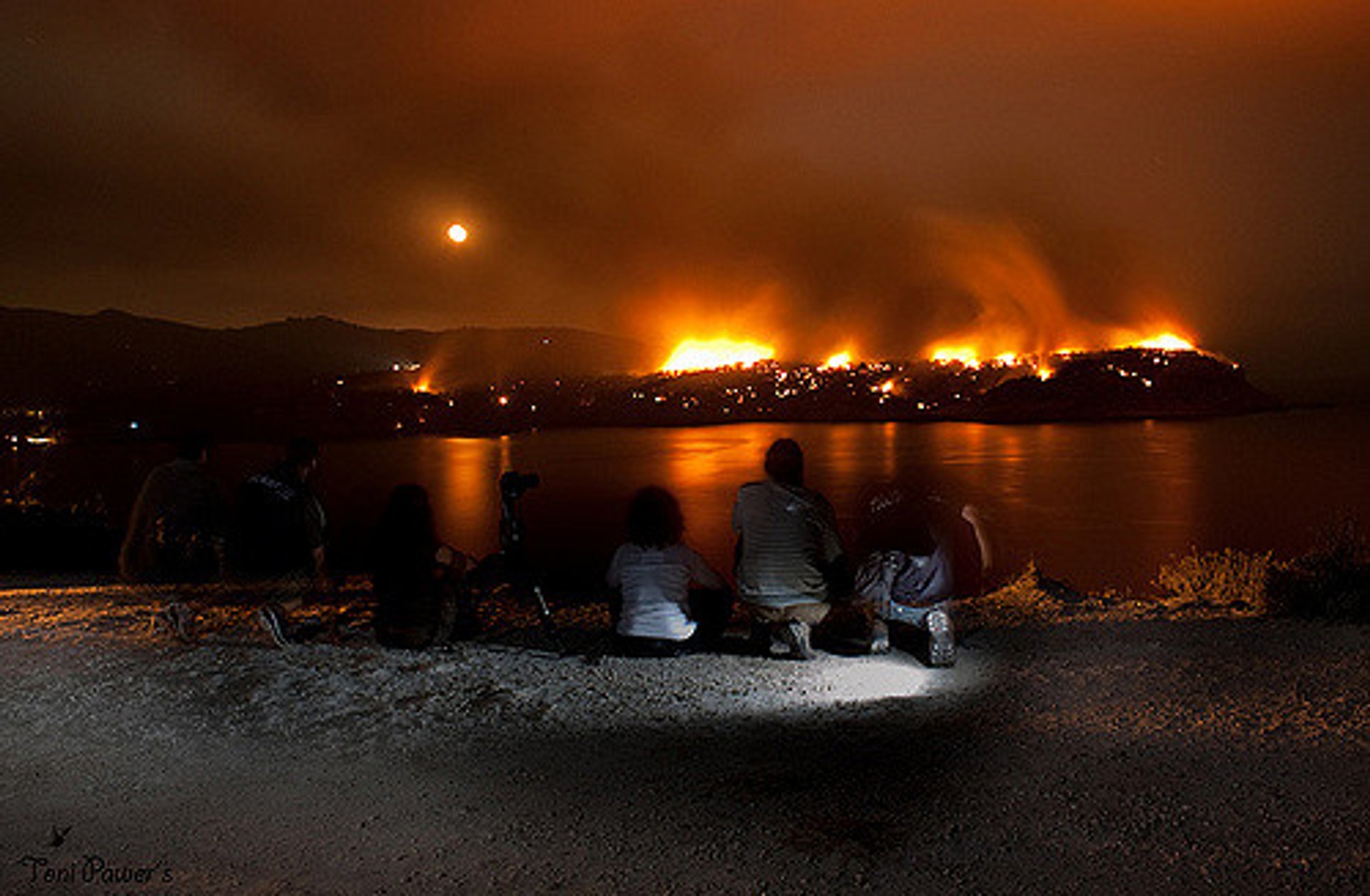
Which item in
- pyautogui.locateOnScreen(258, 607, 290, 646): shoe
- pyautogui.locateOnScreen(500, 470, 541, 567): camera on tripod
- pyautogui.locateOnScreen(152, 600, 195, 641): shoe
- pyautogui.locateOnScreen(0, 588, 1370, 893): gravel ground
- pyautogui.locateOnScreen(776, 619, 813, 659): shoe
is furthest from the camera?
pyautogui.locateOnScreen(152, 600, 195, 641): shoe

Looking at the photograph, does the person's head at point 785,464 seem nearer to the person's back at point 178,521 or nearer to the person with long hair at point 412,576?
the person with long hair at point 412,576

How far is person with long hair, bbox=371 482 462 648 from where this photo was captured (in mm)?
8430

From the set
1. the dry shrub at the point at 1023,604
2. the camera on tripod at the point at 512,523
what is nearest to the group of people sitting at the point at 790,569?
the camera on tripod at the point at 512,523

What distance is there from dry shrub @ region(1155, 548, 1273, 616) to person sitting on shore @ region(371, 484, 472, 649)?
6991mm

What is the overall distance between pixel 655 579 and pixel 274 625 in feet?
10.5

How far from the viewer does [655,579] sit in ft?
27.1

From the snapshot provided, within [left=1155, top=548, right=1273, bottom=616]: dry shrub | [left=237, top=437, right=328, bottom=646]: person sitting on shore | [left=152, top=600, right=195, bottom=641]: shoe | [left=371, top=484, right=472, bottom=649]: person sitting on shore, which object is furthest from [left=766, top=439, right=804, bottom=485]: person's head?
[left=152, top=600, right=195, bottom=641]: shoe

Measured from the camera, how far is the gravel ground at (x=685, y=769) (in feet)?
15.2

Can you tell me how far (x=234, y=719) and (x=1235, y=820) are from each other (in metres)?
5.74

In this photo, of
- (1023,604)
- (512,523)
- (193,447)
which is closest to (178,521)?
(193,447)

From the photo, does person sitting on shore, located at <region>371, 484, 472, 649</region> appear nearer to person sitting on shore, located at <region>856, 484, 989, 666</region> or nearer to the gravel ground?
the gravel ground

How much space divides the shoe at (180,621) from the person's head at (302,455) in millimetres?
1467

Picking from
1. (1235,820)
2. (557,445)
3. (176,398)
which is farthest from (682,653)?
(176,398)

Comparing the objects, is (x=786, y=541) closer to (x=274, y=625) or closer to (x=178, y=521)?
(x=274, y=625)
